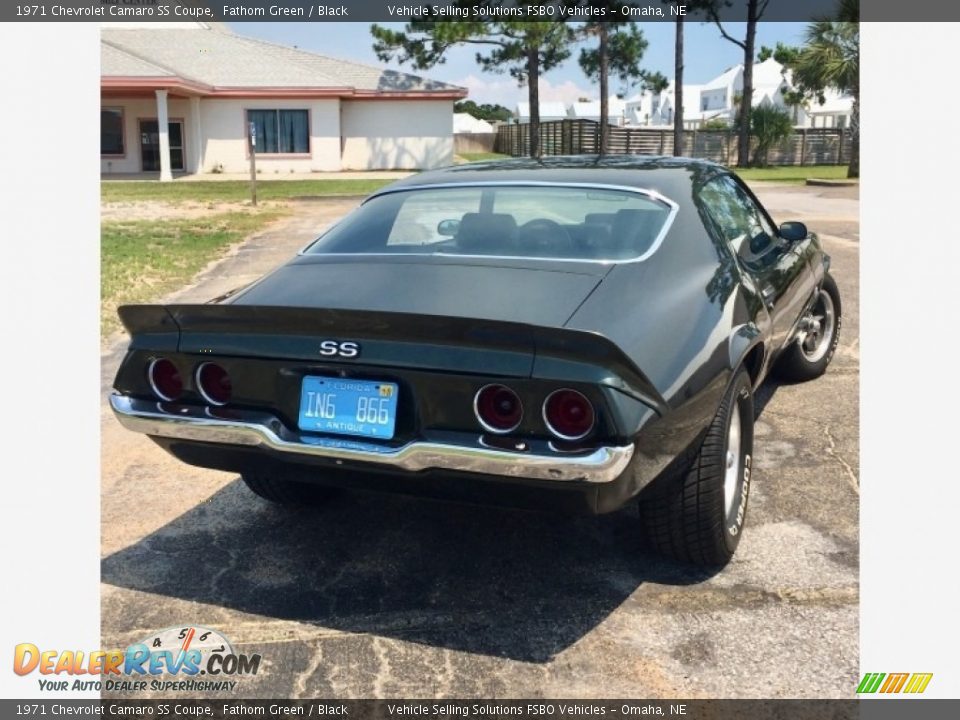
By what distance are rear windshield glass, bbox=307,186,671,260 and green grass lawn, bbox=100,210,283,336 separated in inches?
167

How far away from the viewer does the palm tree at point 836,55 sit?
94.4 ft

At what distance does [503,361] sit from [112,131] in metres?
31.1

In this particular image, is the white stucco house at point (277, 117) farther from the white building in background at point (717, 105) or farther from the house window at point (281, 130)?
the white building in background at point (717, 105)

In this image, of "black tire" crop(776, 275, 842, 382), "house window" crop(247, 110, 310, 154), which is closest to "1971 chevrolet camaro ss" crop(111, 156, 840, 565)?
"black tire" crop(776, 275, 842, 382)

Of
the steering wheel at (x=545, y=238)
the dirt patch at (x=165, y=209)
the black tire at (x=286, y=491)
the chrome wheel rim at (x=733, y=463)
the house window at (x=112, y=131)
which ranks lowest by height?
the black tire at (x=286, y=491)

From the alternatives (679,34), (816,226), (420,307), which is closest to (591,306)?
(420,307)

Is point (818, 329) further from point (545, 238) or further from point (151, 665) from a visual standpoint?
point (151, 665)

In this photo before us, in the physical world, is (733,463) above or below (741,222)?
below

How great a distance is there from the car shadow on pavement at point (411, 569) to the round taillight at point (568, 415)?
582mm

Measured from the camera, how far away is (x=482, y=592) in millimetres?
3248

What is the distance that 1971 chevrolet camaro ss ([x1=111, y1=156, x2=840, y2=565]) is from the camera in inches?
104

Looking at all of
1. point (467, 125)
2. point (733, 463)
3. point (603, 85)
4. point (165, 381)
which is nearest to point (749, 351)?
point (733, 463)

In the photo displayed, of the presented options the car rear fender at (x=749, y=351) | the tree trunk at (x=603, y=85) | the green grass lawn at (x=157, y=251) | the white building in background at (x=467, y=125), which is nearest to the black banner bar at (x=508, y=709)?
the car rear fender at (x=749, y=351)
